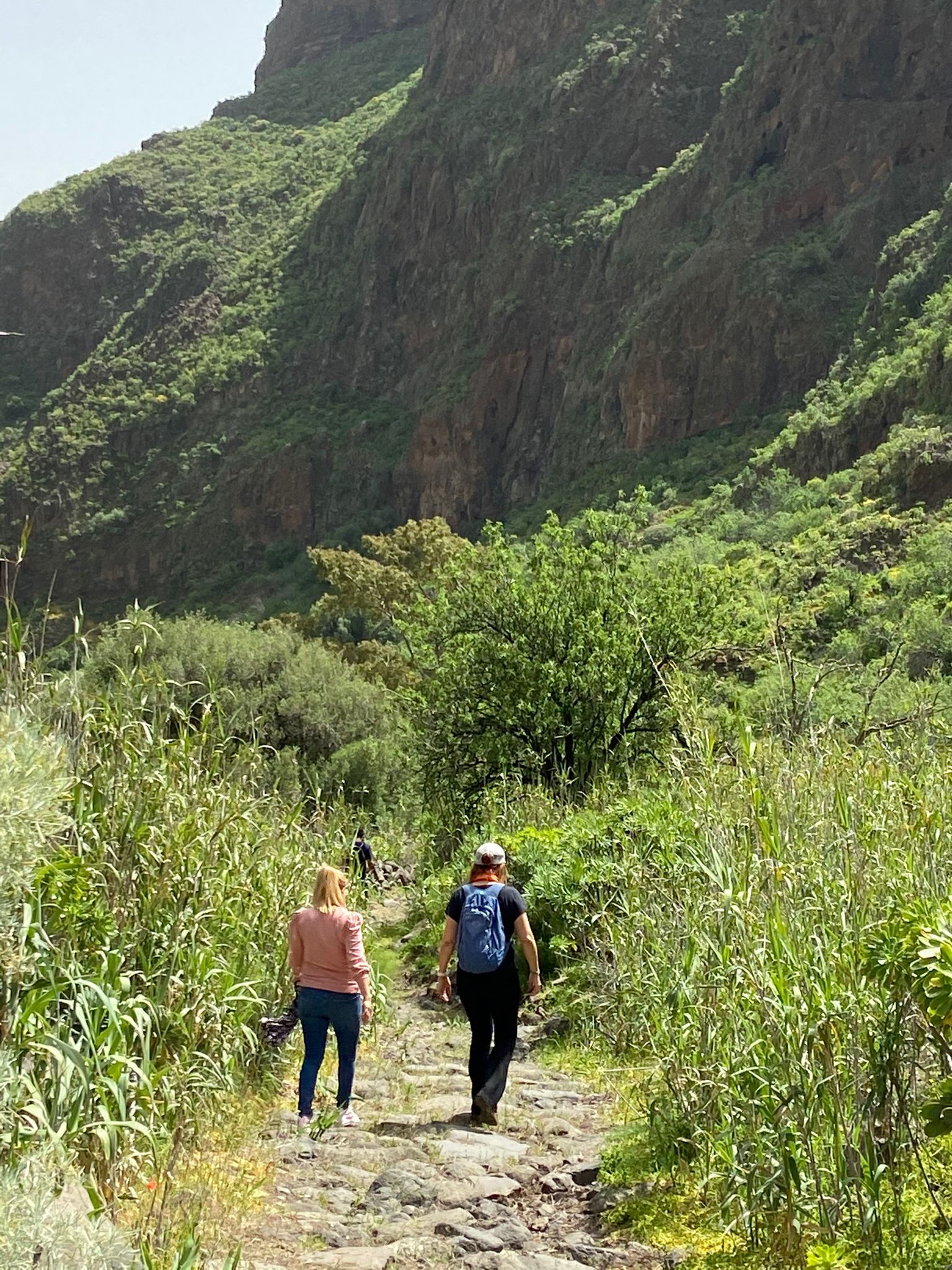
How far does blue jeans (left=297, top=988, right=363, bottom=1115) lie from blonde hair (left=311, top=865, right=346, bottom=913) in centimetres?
42

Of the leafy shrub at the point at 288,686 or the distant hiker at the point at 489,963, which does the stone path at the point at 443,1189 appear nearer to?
the distant hiker at the point at 489,963

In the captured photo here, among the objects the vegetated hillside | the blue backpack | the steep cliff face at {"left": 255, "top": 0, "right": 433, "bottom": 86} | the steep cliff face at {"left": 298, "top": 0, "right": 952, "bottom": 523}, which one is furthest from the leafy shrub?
the steep cliff face at {"left": 255, "top": 0, "right": 433, "bottom": 86}

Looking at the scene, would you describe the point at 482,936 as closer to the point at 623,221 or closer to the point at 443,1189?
the point at 443,1189

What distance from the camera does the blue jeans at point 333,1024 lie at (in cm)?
674

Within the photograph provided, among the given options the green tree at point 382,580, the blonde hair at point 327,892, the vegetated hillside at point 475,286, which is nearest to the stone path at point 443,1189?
the blonde hair at point 327,892

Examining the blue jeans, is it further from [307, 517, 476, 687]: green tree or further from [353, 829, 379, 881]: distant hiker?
[307, 517, 476, 687]: green tree

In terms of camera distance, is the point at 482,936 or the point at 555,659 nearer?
the point at 482,936

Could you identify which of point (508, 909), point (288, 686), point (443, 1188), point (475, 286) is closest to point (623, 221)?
point (475, 286)

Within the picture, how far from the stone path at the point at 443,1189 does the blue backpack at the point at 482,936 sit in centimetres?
77

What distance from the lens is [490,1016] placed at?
6.82 metres

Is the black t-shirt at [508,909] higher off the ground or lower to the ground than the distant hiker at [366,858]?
higher

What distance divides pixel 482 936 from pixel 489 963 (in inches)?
5.5

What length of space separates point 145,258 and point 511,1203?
10339cm

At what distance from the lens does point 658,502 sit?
5062 centimetres
